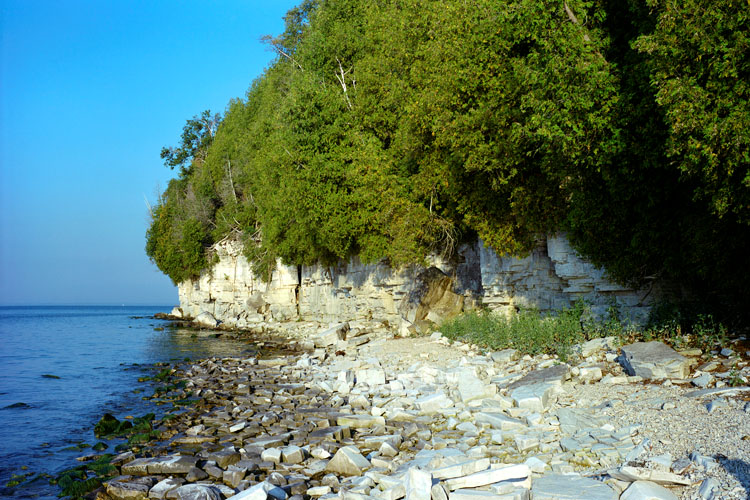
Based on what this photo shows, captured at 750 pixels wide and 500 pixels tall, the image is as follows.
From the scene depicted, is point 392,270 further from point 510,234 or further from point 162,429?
point 162,429

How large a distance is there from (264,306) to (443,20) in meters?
28.6

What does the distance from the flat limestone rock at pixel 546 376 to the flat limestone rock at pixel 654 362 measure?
116 centimetres

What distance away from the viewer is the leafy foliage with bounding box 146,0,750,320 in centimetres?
875

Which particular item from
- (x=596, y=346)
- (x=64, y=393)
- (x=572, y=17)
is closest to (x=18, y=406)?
(x=64, y=393)

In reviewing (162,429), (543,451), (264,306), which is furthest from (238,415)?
(264,306)

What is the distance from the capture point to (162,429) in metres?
11.1

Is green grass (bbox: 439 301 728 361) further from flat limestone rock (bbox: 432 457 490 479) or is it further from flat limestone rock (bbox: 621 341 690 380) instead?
flat limestone rock (bbox: 432 457 490 479)

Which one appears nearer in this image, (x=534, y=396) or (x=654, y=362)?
(x=534, y=396)

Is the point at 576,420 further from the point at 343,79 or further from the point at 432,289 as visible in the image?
the point at 343,79

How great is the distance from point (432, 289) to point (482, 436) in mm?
13794

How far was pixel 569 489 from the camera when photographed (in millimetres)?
5859

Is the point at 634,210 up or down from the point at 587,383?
up

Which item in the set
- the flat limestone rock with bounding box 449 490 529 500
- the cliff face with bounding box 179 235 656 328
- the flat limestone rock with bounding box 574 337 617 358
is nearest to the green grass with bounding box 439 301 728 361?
the flat limestone rock with bounding box 574 337 617 358

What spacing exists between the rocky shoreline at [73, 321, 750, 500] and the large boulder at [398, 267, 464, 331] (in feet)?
24.4
